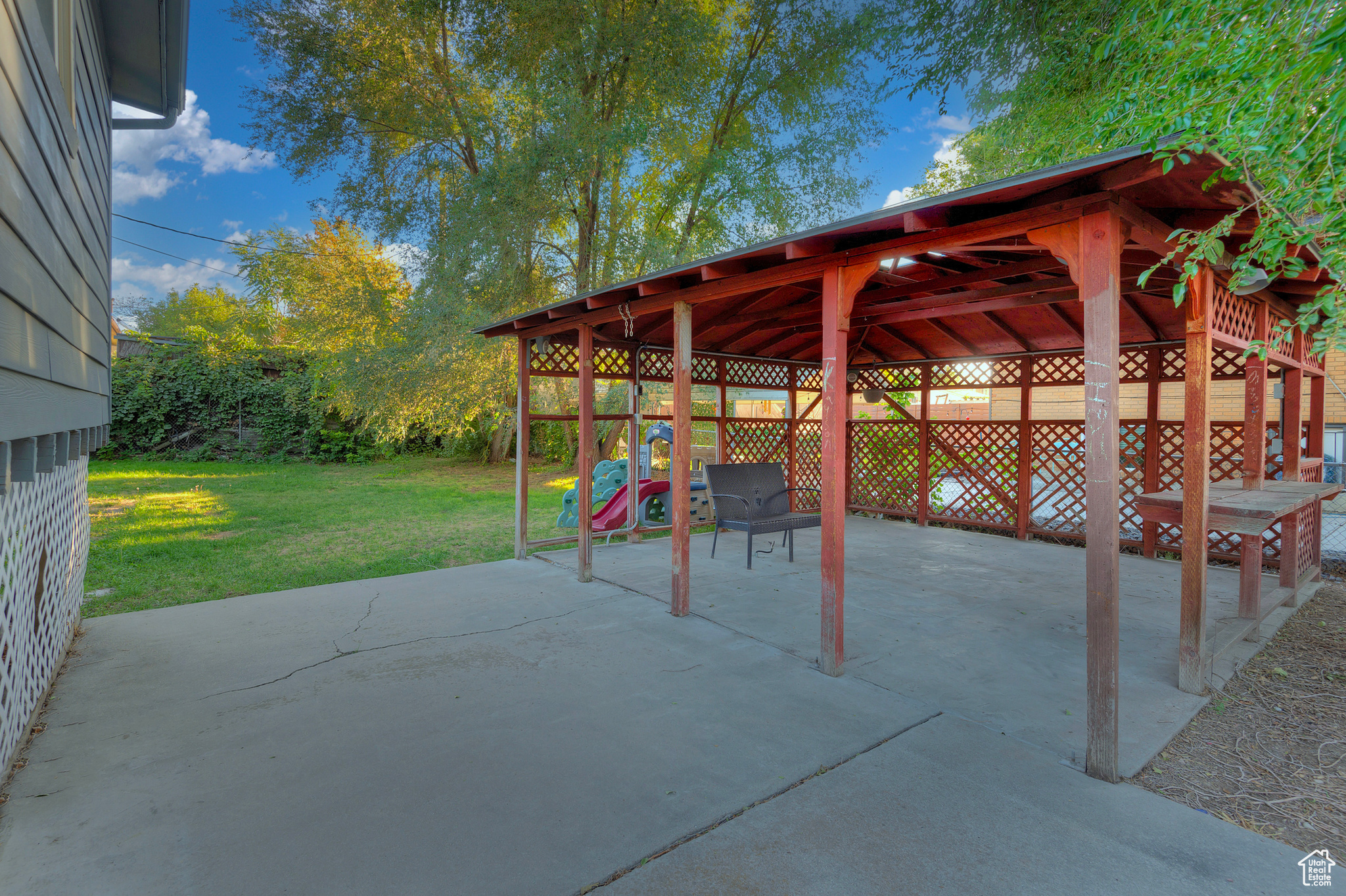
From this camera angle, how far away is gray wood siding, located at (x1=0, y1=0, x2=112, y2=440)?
1.51 metres

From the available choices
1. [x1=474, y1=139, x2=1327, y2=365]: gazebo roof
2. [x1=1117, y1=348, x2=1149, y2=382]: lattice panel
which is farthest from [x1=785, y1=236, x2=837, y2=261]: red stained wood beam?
[x1=1117, y1=348, x2=1149, y2=382]: lattice panel

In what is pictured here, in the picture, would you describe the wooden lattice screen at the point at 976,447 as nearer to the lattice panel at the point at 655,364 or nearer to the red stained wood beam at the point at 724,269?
the lattice panel at the point at 655,364

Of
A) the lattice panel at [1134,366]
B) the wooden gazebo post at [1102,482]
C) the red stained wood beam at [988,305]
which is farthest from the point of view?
the lattice panel at [1134,366]

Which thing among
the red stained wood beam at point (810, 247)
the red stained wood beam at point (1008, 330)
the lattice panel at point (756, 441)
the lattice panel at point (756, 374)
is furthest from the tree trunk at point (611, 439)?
the red stained wood beam at point (810, 247)

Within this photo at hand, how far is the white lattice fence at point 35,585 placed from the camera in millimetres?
2107

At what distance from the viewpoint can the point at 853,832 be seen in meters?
1.78

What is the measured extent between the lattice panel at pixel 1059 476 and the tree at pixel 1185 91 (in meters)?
2.12

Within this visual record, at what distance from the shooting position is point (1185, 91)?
3785 mm

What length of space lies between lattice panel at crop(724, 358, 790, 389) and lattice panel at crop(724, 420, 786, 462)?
49 centimetres

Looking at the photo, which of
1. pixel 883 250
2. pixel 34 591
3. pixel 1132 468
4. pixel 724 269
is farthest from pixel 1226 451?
pixel 34 591

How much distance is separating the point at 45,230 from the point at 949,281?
4698 millimetres

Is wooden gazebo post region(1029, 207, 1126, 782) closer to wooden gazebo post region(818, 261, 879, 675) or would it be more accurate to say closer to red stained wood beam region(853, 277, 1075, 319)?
wooden gazebo post region(818, 261, 879, 675)

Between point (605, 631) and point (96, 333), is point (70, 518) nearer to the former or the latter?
point (96, 333)

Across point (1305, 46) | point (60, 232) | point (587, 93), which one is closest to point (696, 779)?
point (60, 232)
